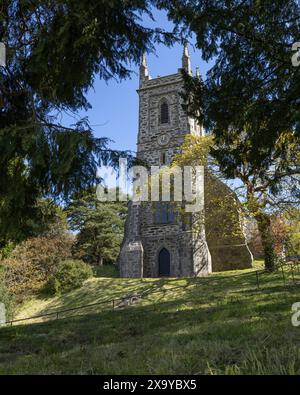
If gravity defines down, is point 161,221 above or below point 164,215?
below

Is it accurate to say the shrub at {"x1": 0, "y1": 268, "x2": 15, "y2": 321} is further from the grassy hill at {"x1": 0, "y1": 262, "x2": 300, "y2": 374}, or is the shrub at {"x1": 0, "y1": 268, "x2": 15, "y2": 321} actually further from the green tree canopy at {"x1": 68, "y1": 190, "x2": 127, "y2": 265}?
the green tree canopy at {"x1": 68, "y1": 190, "x2": 127, "y2": 265}

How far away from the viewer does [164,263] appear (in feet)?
90.9

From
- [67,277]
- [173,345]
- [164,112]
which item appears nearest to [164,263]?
[67,277]

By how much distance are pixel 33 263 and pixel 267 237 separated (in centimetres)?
1580

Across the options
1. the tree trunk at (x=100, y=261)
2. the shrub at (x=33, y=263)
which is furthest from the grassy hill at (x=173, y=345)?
the tree trunk at (x=100, y=261)

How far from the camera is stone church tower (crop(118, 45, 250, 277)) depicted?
2655 cm

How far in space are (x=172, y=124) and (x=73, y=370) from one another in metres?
28.0

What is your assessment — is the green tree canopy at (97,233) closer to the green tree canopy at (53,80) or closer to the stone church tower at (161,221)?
the stone church tower at (161,221)

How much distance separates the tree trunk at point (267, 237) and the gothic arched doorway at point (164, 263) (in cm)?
960

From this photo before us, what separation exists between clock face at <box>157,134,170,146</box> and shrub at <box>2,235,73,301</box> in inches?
416

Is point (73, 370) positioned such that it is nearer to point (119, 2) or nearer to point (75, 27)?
point (75, 27)

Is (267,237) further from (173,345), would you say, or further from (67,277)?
(173,345)

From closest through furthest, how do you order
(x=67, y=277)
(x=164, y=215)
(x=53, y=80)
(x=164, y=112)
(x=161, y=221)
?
(x=53, y=80)
(x=67, y=277)
(x=161, y=221)
(x=164, y=215)
(x=164, y=112)

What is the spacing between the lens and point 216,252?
2941 cm
